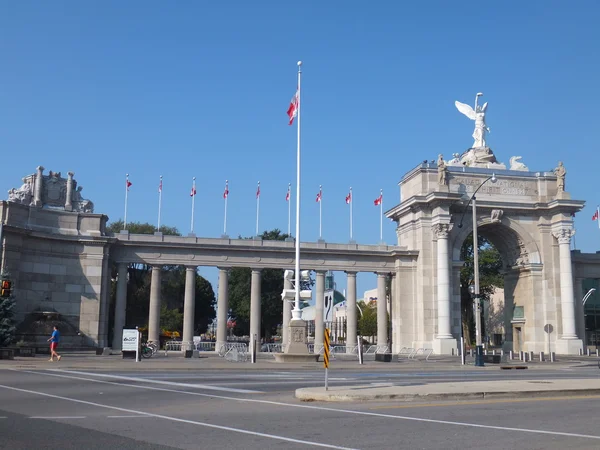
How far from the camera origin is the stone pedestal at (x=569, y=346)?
181 ft

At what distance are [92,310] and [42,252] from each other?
5.78m

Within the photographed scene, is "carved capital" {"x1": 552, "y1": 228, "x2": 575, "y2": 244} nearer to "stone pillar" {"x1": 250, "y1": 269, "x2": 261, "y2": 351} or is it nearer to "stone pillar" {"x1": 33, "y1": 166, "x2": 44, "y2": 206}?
"stone pillar" {"x1": 250, "y1": 269, "x2": 261, "y2": 351}

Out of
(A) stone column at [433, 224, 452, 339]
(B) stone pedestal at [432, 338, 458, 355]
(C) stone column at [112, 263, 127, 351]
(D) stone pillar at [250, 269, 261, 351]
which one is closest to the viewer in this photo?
(C) stone column at [112, 263, 127, 351]

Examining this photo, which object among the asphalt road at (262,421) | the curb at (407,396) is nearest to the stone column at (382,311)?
the asphalt road at (262,421)

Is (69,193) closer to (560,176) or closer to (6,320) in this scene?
(6,320)

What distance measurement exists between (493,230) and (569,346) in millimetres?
12353

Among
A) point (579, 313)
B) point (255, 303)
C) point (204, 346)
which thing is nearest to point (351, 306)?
point (255, 303)

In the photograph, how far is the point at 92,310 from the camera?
165ft

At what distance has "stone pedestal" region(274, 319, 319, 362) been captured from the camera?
3725 cm

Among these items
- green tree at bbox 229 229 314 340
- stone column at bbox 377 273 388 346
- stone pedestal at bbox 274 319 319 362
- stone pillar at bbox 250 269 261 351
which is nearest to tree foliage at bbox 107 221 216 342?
green tree at bbox 229 229 314 340

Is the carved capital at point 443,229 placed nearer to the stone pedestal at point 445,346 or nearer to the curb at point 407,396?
the stone pedestal at point 445,346

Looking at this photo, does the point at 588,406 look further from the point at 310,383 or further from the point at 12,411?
the point at 12,411

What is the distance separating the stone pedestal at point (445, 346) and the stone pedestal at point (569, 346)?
31.8 feet

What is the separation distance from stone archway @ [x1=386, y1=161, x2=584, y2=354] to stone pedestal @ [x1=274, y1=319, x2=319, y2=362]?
19.7m
